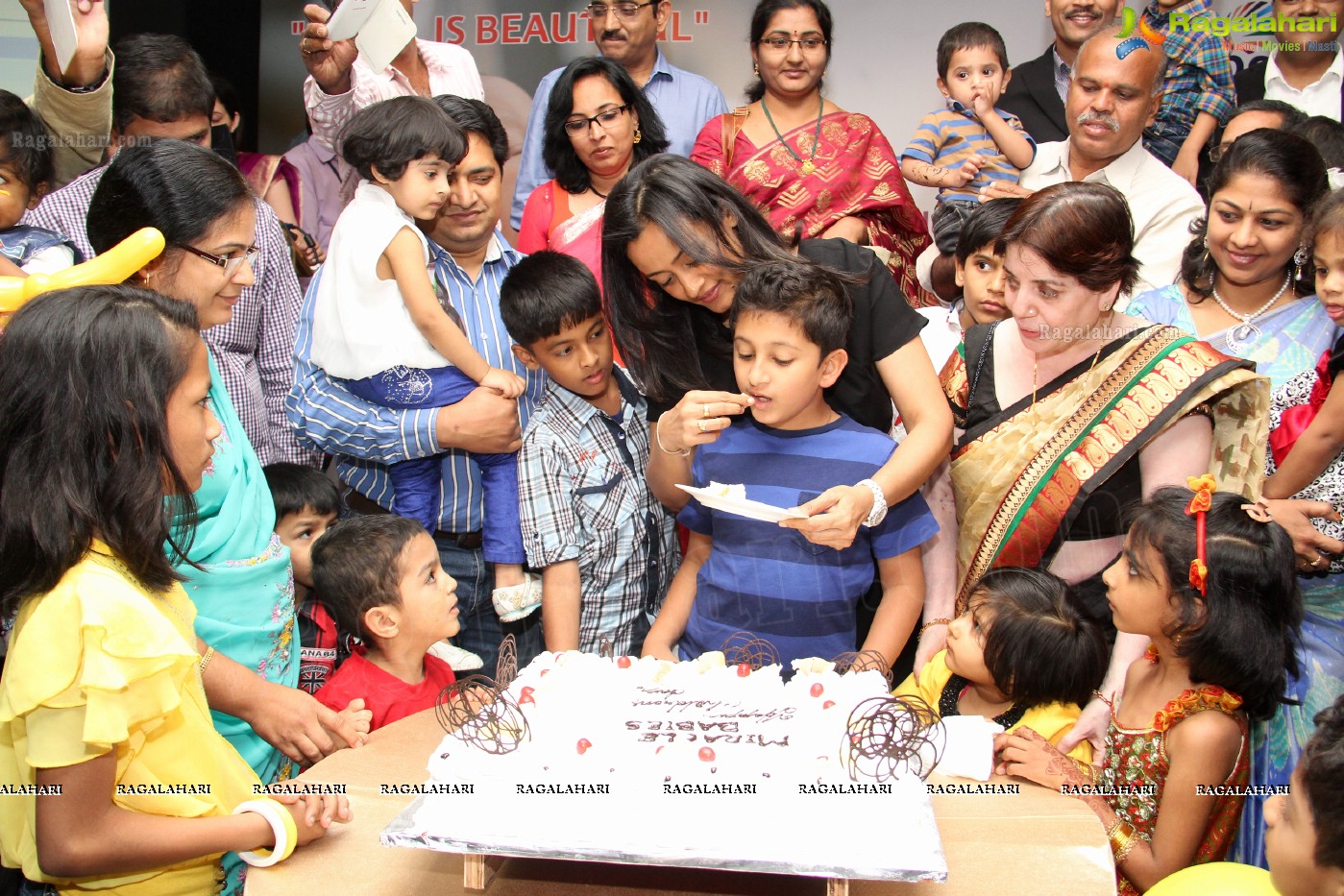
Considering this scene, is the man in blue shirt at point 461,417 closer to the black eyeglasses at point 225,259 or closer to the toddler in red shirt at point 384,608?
the toddler in red shirt at point 384,608

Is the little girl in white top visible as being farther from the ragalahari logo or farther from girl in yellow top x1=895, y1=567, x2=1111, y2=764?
the ragalahari logo

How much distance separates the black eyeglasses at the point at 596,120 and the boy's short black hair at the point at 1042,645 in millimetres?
1978

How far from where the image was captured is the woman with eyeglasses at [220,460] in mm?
2143

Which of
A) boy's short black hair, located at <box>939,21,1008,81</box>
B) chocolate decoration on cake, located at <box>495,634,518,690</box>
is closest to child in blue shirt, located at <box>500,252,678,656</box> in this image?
chocolate decoration on cake, located at <box>495,634,518,690</box>

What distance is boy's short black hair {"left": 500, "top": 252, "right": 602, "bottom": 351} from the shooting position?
2674 mm

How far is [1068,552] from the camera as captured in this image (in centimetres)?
242

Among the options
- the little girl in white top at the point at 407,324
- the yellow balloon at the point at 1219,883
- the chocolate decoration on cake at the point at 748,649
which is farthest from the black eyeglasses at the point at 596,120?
the yellow balloon at the point at 1219,883

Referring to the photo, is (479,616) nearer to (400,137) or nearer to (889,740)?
(400,137)

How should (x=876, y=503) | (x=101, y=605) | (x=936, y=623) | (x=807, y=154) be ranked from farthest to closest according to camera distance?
(x=807, y=154) < (x=936, y=623) < (x=876, y=503) < (x=101, y=605)

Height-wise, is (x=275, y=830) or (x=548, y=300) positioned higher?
(x=548, y=300)

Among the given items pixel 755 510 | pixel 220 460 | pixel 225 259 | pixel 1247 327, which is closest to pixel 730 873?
pixel 755 510

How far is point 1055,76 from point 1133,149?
0.87 metres

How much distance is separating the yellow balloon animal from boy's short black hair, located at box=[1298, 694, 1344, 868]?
1927mm

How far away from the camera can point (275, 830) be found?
1708 mm
